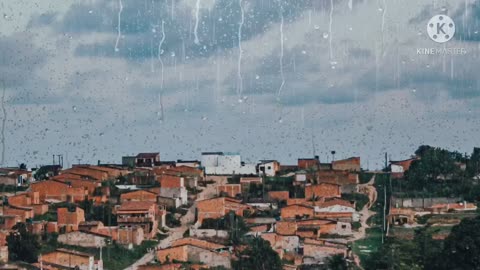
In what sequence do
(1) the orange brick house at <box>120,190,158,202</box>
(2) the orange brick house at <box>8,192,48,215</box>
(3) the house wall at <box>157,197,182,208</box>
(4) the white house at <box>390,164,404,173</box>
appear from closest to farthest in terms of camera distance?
(2) the orange brick house at <box>8,192,48,215</box> → (1) the orange brick house at <box>120,190,158,202</box> → (3) the house wall at <box>157,197,182,208</box> → (4) the white house at <box>390,164,404,173</box>

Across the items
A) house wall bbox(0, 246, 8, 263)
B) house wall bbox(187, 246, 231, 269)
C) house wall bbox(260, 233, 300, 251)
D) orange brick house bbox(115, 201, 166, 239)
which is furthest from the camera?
orange brick house bbox(115, 201, 166, 239)

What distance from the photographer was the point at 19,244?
55.7 feet

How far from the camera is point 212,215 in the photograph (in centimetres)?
2117

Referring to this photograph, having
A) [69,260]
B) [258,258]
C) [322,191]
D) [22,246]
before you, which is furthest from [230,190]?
[69,260]

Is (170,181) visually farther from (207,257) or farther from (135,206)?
(207,257)

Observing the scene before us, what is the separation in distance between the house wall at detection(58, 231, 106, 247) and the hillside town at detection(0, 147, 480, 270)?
0.02 m

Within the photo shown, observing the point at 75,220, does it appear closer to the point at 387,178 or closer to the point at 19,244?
the point at 19,244

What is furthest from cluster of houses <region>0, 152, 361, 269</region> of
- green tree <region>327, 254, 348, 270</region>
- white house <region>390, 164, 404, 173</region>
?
white house <region>390, 164, 404, 173</region>

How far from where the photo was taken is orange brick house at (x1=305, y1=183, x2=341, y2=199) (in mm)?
23781

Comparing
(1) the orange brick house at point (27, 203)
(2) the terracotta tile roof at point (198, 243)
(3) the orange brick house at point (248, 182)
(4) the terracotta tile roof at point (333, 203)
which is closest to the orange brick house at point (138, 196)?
(1) the orange brick house at point (27, 203)

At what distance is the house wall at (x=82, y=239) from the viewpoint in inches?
723

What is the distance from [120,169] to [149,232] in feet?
29.7

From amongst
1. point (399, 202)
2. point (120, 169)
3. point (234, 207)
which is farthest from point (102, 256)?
point (120, 169)

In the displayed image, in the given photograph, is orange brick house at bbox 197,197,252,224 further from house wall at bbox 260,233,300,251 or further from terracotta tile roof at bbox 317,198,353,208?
house wall at bbox 260,233,300,251
